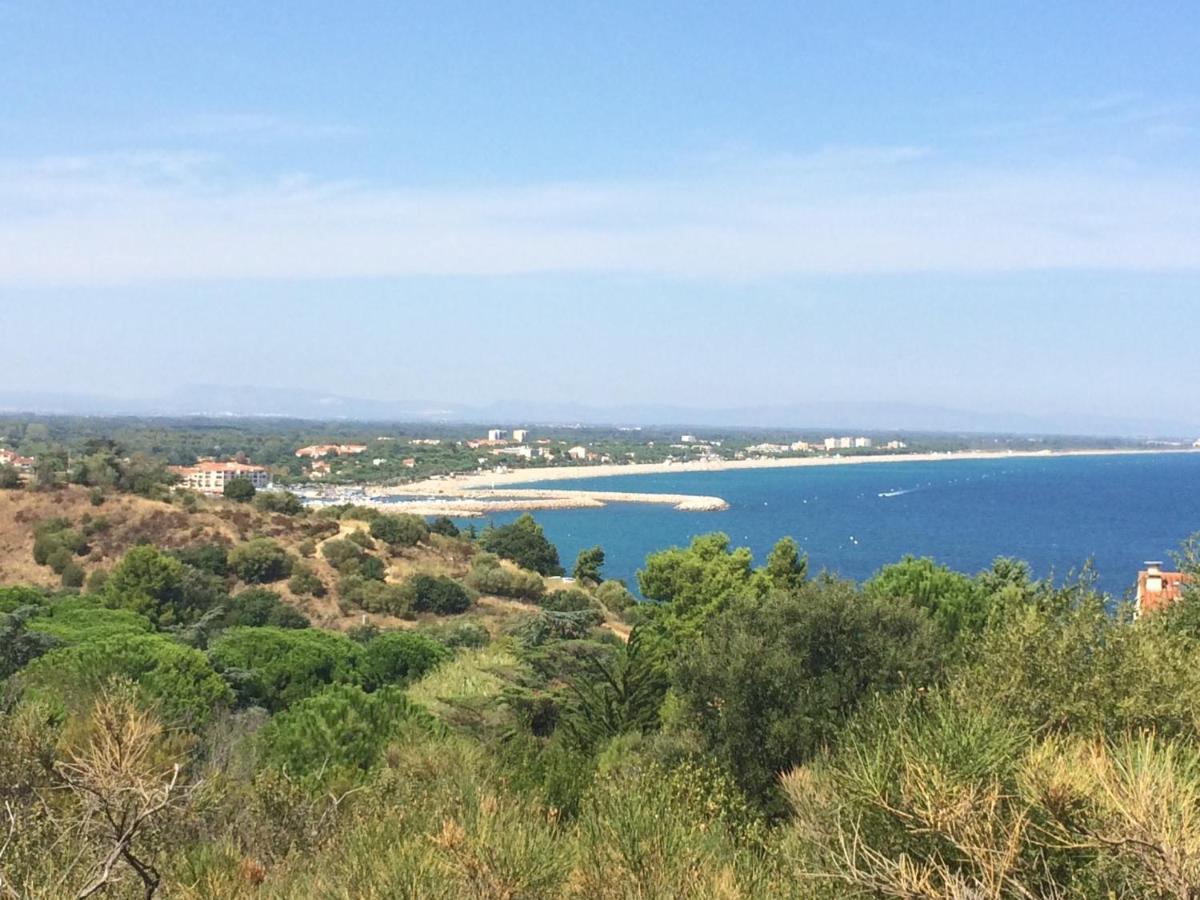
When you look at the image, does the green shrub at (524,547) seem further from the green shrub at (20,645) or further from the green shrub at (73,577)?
the green shrub at (20,645)

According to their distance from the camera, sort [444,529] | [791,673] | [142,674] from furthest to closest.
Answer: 1. [444,529]
2. [142,674]
3. [791,673]

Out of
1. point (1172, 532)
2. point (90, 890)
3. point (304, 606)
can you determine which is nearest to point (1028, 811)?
point (90, 890)

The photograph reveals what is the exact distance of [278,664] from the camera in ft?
69.3

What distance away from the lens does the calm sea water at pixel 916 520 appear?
2584 inches

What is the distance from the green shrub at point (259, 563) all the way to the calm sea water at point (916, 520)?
83.8 ft

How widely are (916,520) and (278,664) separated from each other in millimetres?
74918

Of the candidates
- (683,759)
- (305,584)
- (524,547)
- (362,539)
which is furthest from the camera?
(524,547)

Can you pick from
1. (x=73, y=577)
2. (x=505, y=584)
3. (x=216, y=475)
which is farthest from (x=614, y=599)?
(x=216, y=475)

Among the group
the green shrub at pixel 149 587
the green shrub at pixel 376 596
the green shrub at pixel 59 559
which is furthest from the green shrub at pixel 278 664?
the green shrub at pixel 59 559

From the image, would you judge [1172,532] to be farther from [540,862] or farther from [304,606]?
[540,862]

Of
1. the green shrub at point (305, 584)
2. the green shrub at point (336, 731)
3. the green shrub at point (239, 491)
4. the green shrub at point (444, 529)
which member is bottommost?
the green shrub at point (305, 584)

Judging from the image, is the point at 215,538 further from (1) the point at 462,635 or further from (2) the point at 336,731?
(2) the point at 336,731

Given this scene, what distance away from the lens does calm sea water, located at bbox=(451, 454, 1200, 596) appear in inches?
2584

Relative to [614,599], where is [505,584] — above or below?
above
